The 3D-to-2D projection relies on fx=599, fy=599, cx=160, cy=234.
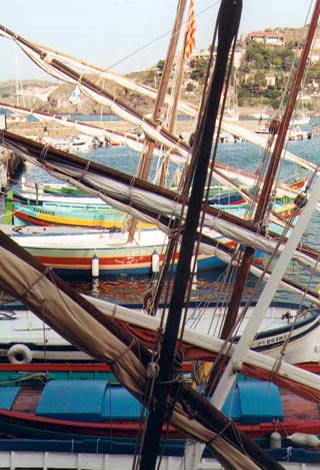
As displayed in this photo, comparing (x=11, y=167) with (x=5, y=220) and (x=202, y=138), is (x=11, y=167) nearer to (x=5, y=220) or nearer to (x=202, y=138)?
(x=5, y=220)

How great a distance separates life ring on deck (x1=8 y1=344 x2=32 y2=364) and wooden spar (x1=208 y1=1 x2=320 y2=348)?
526 centimetres

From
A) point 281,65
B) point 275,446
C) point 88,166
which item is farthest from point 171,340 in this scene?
point 281,65

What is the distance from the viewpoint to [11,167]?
55.5 meters

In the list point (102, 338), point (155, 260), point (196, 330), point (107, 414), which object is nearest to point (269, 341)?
point (196, 330)

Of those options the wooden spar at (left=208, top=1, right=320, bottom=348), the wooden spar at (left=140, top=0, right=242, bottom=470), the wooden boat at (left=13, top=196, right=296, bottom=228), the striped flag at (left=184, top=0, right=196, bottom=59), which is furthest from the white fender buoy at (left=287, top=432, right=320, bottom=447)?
the wooden boat at (left=13, top=196, right=296, bottom=228)

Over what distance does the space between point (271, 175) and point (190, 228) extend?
481 cm

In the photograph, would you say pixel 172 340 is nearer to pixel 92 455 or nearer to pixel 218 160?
pixel 92 455

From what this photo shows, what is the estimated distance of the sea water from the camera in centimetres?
2448

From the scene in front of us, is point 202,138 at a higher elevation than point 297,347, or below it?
higher

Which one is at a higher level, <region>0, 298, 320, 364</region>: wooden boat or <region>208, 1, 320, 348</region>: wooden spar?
<region>208, 1, 320, 348</region>: wooden spar

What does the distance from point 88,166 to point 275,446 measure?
518 centimetres

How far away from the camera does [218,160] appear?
66438 millimetres

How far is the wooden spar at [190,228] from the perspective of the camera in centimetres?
448

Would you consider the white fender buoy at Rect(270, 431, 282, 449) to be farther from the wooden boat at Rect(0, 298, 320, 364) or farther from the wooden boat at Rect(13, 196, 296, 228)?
the wooden boat at Rect(13, 196, 296, 228)
